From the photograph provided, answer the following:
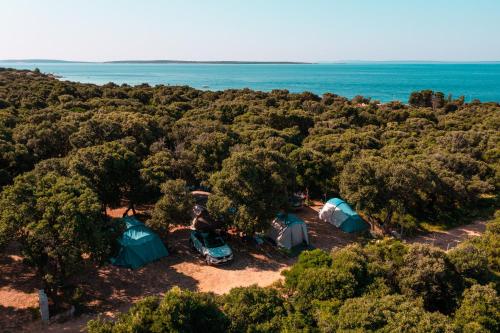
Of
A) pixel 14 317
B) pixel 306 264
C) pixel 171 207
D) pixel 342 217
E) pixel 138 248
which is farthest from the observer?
pixel 342 217

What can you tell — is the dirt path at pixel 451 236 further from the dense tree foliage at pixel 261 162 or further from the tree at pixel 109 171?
the tree at pixel 109 171

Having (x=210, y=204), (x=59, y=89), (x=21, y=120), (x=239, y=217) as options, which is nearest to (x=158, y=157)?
(x=210, y=204)

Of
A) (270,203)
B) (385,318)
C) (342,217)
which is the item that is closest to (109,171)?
(270,203)

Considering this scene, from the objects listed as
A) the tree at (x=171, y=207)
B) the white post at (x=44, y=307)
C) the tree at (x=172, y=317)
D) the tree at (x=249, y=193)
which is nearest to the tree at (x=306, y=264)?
the tree at (x=172, y=317)

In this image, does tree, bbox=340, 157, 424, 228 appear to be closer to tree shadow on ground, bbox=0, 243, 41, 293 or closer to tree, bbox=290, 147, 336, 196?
tree, bbox=290, 147, 336, 196

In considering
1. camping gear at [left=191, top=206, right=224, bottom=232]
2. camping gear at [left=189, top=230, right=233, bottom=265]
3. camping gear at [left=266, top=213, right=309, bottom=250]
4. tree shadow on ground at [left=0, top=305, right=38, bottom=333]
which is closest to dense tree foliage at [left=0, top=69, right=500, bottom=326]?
camping gear at [left=266, top=213, right=309, bottom=250]

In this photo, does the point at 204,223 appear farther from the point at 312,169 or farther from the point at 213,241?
the point at 312,169
